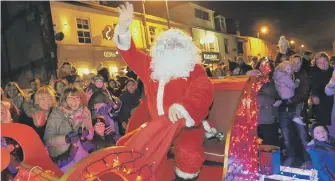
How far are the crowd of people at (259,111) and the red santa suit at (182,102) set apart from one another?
92 cm

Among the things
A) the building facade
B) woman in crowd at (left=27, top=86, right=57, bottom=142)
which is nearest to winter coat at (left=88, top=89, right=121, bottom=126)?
woman in crowd at (left=27, top=86, right=57, bottom=142)

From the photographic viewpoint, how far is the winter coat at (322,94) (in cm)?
440

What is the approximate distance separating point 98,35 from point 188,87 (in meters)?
14.6

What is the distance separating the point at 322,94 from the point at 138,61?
9.94ft

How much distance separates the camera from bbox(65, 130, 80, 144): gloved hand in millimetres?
2969

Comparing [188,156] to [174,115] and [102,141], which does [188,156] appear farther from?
[102,141]

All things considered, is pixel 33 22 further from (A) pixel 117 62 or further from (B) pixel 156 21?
(B) pixel 156 21

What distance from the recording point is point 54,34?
46.5 ft

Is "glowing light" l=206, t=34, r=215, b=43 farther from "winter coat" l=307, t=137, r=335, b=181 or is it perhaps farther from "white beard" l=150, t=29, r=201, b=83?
"white beard" l=150, t=29, r=201, b=83

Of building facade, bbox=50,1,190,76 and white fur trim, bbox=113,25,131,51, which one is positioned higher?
building facade, bbox=50,1,190,76

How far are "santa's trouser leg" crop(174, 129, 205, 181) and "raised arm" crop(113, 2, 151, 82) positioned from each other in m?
0.71

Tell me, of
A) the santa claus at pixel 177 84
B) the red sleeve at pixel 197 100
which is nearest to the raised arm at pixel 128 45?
the santa claus at pixel 177 84

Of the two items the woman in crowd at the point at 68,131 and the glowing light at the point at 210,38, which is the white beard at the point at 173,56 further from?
the glowing light at the point at 210,38

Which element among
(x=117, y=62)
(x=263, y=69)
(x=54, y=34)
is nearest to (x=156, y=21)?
(x=117, y=62)
